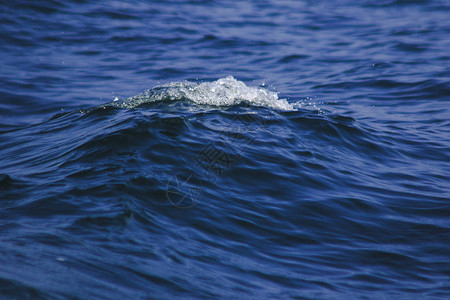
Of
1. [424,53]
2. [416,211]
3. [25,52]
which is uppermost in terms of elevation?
[424,53]

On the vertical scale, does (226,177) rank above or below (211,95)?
below

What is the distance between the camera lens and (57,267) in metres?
3.76

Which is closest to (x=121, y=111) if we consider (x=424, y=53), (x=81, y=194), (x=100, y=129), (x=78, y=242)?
(x=100, y=129)

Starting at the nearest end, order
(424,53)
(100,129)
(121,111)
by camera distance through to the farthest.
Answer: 1. (100,129)
2. (121,111)
3. (424,53)

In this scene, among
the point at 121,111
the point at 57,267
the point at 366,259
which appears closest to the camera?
the point at 57,267

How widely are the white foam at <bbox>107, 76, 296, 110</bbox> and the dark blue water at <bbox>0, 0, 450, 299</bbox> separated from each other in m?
0.04

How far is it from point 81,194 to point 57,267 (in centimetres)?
148

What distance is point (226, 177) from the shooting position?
6113 millimetres

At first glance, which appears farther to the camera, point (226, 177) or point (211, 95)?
point (211, 95)

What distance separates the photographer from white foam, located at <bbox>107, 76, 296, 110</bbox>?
337 inches

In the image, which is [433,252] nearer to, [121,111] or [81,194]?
[81,194]

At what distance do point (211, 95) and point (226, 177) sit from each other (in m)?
2.94

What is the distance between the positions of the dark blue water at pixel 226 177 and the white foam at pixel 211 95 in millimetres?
39

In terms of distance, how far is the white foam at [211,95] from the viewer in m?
8.57
